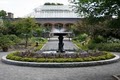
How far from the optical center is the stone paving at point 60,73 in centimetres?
1305

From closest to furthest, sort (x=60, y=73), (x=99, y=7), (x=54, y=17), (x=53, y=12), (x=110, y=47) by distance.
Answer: (x=99, y=7) < (x=60, y=73) < (x=110, y=47) < (x=54, y=17) < (x=53, y=12)

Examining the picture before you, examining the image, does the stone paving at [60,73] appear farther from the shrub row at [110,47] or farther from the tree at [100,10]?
the shrub row at [110,47]

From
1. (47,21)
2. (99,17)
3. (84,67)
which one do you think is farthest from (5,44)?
(47,21)

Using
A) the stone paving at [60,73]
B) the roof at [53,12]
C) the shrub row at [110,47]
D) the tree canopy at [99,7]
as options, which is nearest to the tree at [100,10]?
the tree canopy at [99,7]

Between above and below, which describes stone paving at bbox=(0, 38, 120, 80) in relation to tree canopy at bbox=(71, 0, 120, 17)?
below

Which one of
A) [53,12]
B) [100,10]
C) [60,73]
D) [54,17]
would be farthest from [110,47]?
[53,12]

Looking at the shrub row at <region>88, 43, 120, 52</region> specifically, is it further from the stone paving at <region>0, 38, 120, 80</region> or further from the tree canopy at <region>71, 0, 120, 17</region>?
the tree canopy at <region>71, 0, 120, 17</region>

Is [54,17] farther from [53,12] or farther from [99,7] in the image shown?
[99,7]

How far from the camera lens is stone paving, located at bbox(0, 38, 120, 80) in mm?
13055

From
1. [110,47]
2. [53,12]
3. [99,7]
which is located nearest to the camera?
[99,7]

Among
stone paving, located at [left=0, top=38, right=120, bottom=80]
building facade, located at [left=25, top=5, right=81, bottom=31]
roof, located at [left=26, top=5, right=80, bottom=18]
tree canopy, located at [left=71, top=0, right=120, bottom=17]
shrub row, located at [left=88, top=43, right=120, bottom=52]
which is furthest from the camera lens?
roof, located at [left=26, top=5, right=80, bottom=18]

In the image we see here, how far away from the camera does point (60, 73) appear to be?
14.3m

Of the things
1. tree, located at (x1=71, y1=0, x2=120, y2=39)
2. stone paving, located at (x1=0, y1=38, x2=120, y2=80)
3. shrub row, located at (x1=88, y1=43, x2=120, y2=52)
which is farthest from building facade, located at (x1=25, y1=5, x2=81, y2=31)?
tree, located at (x1=71, y1=0, x2=120, y2=39)

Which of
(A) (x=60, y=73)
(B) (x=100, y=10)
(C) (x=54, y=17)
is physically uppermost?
(B) (x=100, y=10)
